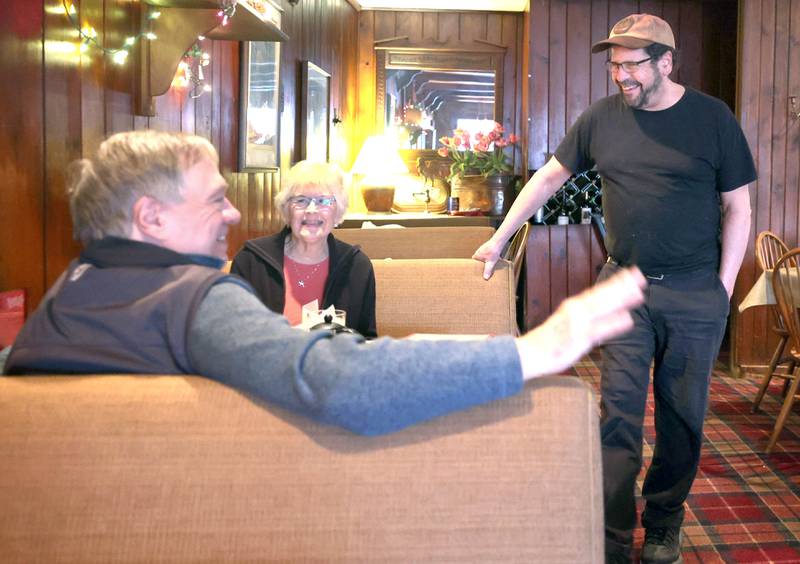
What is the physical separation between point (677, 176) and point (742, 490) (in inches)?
56.3

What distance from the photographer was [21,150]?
2.03 metres

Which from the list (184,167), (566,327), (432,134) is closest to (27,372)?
(184,167)

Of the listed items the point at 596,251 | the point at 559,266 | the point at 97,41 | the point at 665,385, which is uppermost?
the point at 97,41

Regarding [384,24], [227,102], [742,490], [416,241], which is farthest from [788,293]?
[384,24]

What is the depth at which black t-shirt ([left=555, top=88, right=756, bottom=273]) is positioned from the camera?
245cm

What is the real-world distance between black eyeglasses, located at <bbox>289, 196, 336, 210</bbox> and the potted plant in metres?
3.86

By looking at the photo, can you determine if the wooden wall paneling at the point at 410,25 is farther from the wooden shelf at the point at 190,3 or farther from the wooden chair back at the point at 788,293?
the wooden shelf at the point at 190,3

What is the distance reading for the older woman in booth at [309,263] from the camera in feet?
8.27

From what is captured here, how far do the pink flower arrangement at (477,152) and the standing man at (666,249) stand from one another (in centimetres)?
392

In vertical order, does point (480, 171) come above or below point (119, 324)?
above

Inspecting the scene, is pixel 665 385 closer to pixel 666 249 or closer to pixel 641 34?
pixel 666 249

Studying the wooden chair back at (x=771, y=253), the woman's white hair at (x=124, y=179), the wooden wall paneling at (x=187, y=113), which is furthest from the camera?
the wooden chair back at (x=771, y=253)

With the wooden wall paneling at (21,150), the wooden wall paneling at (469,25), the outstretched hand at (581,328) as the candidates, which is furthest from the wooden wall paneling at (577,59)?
the outstretched hand at (581,328)

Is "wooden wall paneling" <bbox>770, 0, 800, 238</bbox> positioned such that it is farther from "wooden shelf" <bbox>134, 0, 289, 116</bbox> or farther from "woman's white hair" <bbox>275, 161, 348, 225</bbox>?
"wooden shelf" <bbox>134, 0, 289, 116</bbox>
